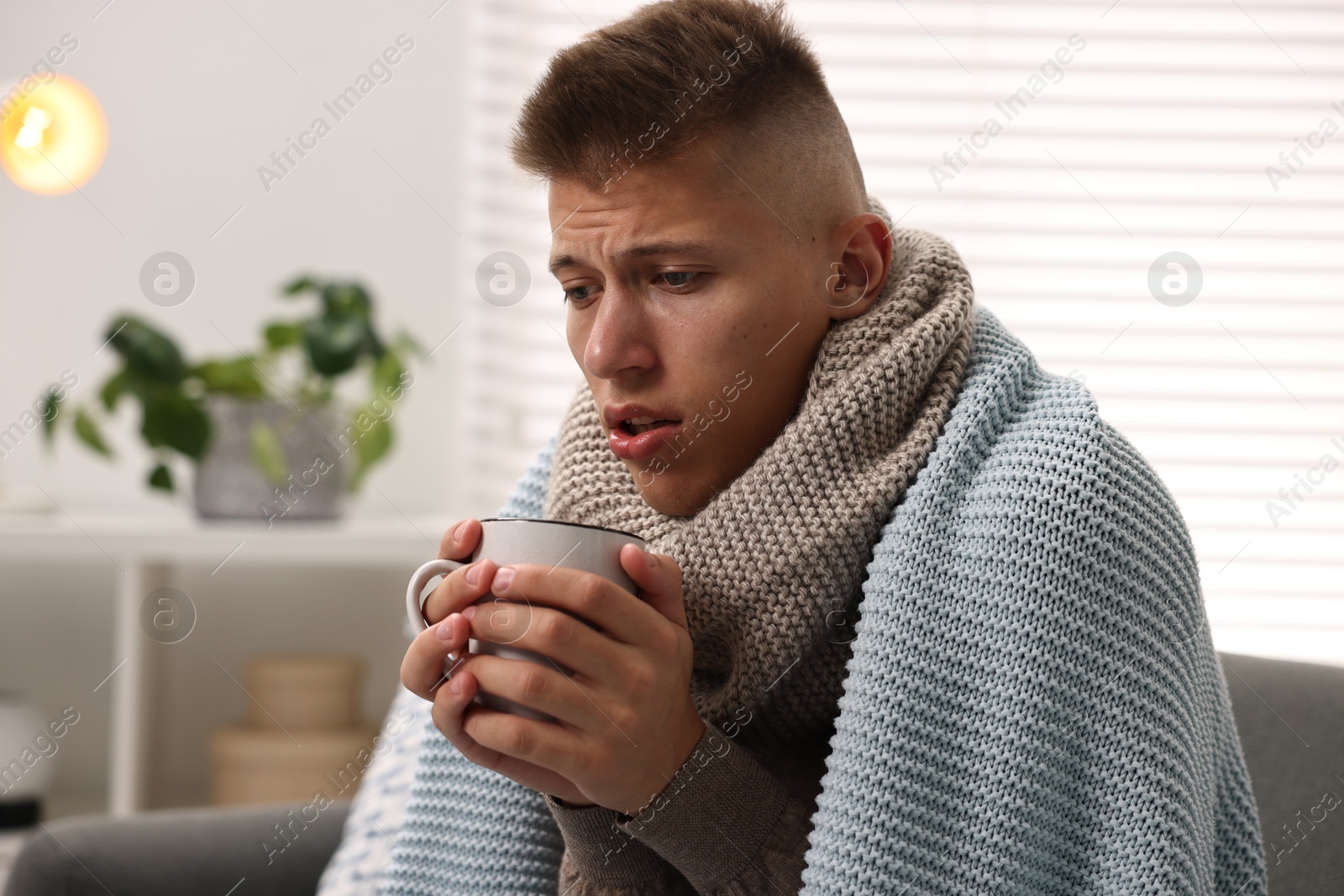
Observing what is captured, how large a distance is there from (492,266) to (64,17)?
37.6 inches

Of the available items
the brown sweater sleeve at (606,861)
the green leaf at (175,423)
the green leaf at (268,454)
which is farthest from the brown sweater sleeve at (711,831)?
the green leaf at (175,423)

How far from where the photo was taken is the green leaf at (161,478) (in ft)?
6.02

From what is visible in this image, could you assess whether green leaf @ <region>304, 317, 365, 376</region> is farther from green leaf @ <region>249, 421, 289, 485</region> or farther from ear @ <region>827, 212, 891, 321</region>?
ear @ <region>827, 212, 891, 321</region>

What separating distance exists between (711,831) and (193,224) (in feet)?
5.87

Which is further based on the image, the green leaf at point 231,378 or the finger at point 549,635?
the green leaf at point 231,378

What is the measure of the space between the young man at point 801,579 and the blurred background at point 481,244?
4.12 ft

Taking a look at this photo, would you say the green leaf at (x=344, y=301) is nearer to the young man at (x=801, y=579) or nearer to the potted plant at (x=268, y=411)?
the potted plant at (x=268, y=411)

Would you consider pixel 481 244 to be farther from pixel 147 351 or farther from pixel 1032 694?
pixel 1032 694

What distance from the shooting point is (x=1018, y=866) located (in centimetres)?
66

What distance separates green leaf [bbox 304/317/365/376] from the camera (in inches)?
71.3

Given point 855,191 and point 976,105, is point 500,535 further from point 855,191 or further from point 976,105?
point 976,105

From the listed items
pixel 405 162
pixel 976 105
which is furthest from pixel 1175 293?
pixel 405 162

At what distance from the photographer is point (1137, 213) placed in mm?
2025

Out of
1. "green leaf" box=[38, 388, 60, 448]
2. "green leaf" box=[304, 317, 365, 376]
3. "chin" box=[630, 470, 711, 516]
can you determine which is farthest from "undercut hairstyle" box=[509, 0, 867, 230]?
"green leaf" box=[38, 388, 60, 448]
